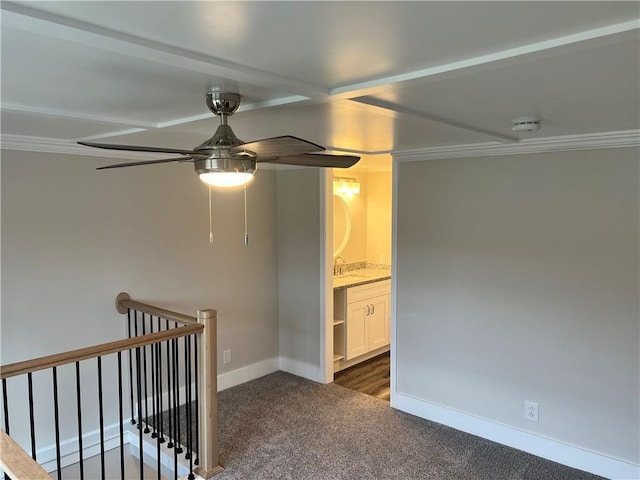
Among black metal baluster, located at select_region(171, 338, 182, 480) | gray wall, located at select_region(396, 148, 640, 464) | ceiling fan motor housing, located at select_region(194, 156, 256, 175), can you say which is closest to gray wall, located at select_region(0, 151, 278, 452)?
black metal baluster, located at select_region(171, 338, 182, 480)

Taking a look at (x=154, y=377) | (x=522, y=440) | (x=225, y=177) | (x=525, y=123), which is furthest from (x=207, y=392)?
(x=525, y=123)

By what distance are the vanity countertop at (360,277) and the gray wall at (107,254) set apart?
884 mm

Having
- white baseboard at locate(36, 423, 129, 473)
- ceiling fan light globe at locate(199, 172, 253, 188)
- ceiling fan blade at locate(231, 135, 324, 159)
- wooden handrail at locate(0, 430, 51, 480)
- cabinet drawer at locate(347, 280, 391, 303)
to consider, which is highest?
ceiling fan blade at locate(231, 135, 324, 159)

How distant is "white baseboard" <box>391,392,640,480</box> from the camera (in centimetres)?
286

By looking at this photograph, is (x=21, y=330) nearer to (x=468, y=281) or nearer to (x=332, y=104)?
(x=332, y=104)

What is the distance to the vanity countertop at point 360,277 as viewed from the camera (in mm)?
4819

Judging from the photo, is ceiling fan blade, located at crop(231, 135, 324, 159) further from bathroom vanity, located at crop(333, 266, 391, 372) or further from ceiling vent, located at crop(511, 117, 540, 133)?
bathroom vanity, located at crop(333, 266, 391, 372)

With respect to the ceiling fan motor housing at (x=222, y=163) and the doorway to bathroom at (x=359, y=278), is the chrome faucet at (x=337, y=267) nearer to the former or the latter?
the doorway to bathroom at (x=359, y=278)

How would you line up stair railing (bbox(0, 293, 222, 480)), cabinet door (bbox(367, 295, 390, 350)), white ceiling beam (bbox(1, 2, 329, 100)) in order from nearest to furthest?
white ceiling beam (bbox(1, 2, 329, 100)) → stair railing (bbox(0, 293, 222, 480)) → cabinet door (bbox(367, 295, 390, 350))

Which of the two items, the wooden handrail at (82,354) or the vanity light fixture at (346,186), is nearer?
the wooden handrail at (82,354)

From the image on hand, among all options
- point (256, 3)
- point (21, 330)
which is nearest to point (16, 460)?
point (256, 3)

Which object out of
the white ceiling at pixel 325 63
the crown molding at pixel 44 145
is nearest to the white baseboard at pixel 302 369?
the crown molding at pixel 44 145

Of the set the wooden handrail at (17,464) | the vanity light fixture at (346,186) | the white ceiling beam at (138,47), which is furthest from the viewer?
the vanity light fixture at (346,186)

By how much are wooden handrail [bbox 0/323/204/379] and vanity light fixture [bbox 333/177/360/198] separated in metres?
2.93
